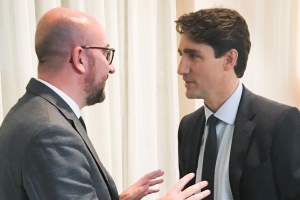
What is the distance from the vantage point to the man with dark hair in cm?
114

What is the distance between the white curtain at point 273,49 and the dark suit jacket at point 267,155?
123 cm

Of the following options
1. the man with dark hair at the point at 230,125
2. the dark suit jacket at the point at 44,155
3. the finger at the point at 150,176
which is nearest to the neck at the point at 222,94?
the man with dark hair at the point at 230,125

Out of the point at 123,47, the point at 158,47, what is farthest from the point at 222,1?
the point at 123,47

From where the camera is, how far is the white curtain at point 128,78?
1.38 meters

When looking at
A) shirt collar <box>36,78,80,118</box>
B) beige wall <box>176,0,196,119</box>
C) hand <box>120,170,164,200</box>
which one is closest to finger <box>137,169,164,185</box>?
hand <box>120,170,164,200</box>

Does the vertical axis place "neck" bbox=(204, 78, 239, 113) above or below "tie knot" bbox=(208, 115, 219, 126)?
above

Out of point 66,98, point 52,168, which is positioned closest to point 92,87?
point 66,98

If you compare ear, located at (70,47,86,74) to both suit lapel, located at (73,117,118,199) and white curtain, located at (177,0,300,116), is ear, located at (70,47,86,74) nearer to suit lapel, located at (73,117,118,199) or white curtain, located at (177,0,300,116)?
suit lapel, located at (73,117,118,199)

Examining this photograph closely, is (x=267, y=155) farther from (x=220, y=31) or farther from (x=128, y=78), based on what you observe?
(x=128, y=78)

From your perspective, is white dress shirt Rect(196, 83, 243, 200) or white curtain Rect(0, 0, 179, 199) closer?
white dress shirt Rect(196, 83, 243, 200)

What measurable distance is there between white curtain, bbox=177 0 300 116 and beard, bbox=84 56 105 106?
5.02ft

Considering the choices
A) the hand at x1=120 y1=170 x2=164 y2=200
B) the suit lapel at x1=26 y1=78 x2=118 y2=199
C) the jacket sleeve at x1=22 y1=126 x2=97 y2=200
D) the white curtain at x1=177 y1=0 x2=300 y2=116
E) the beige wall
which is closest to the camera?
the jacket sleeve at x1=22 y1=126 x2=97 y2=200

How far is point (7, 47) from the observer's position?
1375 mm

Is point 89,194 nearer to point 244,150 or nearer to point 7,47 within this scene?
point 244,150
